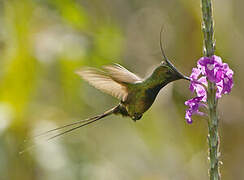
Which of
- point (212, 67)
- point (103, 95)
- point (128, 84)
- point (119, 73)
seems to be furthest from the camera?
point (103, 95)

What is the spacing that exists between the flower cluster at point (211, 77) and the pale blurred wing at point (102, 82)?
1.68ft

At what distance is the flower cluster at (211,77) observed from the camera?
225cm

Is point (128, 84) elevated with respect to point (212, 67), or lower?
lower

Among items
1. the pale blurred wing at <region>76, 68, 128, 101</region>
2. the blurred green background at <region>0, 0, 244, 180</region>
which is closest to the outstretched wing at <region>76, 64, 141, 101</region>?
the pale blurred wing at <region>76, 68, 128, 101</region>

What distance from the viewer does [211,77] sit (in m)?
2.32

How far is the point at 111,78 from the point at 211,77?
2.11 feet

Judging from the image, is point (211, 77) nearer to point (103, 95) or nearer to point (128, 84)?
point (128, 84)

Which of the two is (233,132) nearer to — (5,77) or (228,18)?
(228,18)

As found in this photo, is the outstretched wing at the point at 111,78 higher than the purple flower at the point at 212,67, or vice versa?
the purple flower at the point at 212,67

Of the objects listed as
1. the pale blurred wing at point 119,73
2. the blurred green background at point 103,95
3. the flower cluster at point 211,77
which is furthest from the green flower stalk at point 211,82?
the blurred green background at point 103,95

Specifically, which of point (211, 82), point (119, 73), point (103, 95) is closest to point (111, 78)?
point (119, 73)

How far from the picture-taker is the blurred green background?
4.03 m

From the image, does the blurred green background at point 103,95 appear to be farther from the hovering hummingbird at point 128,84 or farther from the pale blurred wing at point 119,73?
the pale blurred wing at point 119,73

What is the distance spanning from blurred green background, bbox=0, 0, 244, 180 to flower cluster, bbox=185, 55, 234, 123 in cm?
181
